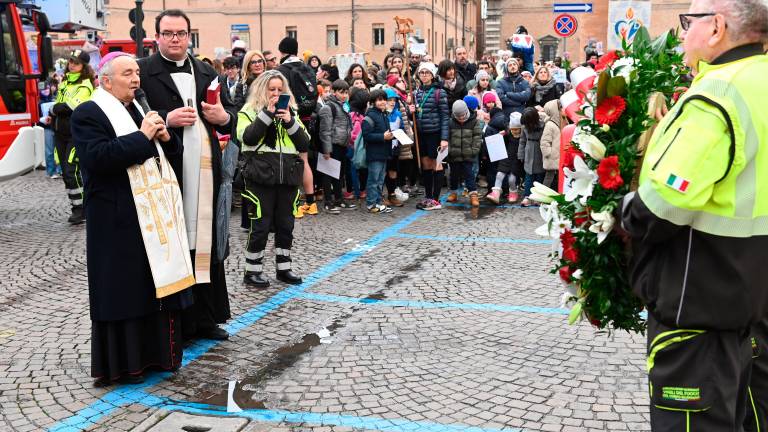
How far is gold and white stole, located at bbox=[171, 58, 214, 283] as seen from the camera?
5.38 m

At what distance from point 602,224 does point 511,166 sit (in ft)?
30.9

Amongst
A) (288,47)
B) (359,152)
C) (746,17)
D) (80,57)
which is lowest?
(359,152)

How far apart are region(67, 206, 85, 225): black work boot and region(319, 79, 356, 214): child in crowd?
3.48 meters

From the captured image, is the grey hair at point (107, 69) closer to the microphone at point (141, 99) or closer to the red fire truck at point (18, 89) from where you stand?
the microphone at point (141, 99)

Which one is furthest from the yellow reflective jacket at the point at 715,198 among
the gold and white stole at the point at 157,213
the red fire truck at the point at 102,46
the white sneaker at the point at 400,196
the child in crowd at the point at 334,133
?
the red fire truck at the point at 102,46

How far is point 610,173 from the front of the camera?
3084mm

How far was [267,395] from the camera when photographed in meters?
4.71

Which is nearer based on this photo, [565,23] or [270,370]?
[270,370]

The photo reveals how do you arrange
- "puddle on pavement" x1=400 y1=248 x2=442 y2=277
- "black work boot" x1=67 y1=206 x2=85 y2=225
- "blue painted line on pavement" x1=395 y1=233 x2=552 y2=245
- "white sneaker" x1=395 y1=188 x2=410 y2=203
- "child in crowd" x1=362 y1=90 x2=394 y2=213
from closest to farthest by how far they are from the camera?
"puddle on pavement" x1=400 y1=248 x2=442 y2=277
"blue painted line on pavement" x1=395 y1=233 x2=552 y2=245
"black work boot" x1=67 y1=206 x2=85 y2=225
"child in crowd" x1=362 y1=90 x2=394 y2=213
"white sneaker" x1=395 y1=188 x2=410 y2=203

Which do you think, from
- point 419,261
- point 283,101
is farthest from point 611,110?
point 419,261

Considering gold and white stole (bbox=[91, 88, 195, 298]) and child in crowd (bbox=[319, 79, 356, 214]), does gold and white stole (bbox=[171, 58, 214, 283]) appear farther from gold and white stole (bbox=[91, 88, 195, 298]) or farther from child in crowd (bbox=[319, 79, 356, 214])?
child in crowd (bbox=[319, 79, 356, 214])

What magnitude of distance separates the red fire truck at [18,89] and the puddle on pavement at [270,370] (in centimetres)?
658

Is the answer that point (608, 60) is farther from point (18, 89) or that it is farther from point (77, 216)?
point (18, 89)

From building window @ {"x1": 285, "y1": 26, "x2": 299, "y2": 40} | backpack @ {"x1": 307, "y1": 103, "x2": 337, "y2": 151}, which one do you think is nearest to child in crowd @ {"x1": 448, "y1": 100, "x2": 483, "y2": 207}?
backpack @ {"x1": 307, "y1": 103, "x2": 337, "y2": 151}
